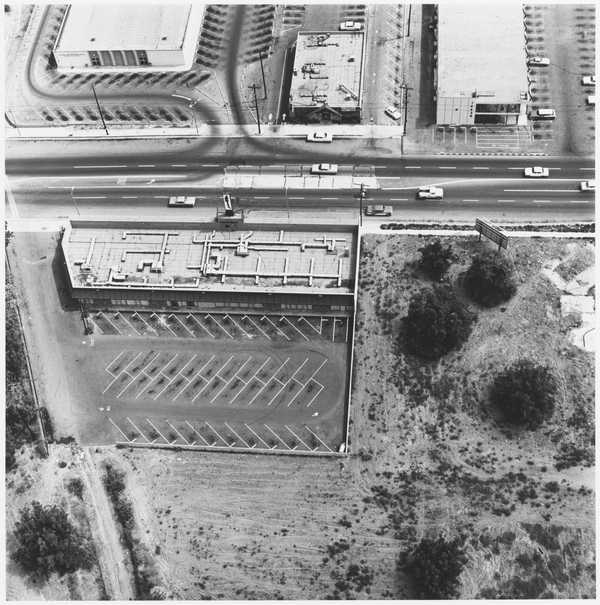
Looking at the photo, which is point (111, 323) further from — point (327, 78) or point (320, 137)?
point (327, 78)

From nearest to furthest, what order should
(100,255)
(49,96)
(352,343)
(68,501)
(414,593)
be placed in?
(414,593) → (68,501) → (352,343) → (100,255) → (49,96)

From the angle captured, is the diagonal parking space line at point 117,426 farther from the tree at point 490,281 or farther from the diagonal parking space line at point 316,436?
the tree at point 490,281

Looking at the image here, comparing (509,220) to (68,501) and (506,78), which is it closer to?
(506,78)

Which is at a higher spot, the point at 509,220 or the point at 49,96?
the point at 49,96

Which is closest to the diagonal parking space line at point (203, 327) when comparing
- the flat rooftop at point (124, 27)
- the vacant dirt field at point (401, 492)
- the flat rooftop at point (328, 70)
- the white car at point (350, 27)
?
the vacant dirt field at point (401, 492)

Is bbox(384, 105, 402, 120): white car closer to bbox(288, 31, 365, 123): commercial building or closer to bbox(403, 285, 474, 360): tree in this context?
bbox(288, 31, 365, 123): commercial building

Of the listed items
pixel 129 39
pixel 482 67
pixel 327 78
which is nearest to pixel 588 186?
pixel 482 67

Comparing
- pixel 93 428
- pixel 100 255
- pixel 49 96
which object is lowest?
pixel 93 428

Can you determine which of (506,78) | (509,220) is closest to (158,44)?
(506,78)
